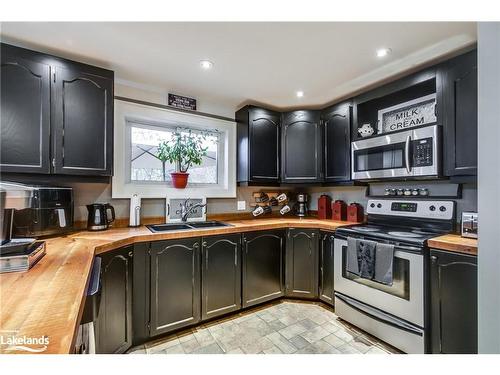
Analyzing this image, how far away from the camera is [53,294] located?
2.63 feet

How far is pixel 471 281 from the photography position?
4.54ft

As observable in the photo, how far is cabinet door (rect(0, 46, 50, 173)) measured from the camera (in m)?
1.48

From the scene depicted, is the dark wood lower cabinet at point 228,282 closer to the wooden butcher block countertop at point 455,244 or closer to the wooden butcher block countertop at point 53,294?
the wooden butcher block countertop at point 455,244

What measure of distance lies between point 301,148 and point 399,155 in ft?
3.47

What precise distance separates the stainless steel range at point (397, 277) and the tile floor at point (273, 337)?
141mm

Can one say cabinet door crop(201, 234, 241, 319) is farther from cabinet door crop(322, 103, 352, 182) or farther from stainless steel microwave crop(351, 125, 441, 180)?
stainless steel microwave crop(351, 125, 441, 180)

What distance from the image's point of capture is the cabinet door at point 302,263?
240 cm

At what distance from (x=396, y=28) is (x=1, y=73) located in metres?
2.60

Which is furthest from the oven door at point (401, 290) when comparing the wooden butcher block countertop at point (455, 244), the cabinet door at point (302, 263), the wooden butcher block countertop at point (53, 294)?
the wooden butcher block countertop at point (53, 294)

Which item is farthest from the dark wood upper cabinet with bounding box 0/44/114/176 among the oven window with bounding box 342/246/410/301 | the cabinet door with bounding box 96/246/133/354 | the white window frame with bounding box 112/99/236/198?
the oven window with bounding box 342/246/410/301

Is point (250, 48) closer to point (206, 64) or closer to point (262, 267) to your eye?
point (206, 64)
